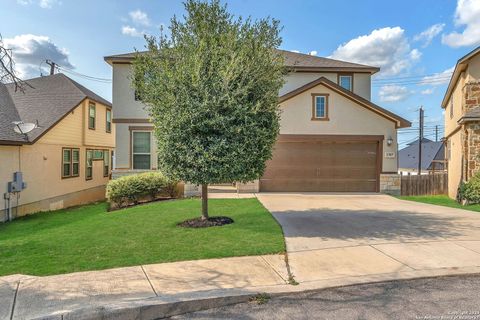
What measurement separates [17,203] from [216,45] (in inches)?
427

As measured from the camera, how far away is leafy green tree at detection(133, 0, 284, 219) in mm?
7344

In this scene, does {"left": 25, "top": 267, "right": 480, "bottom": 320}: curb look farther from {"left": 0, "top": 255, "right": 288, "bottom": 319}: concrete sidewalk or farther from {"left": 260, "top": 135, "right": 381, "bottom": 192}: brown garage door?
{"left": 260, "top": 135, "right": 381, "bottom": 192}: brown garage door

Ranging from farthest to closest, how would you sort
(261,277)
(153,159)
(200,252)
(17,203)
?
(153,159) → (17,203) → (200,252) → (261,277)

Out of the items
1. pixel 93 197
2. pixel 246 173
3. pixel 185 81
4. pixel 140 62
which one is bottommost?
pixel 93 197

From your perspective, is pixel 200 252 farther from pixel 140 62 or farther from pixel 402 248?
pixel 140 62

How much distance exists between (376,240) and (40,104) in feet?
55.3

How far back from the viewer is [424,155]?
44.3m

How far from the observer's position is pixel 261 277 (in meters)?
4.84

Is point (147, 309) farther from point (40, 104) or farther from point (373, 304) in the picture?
point (40, 104)

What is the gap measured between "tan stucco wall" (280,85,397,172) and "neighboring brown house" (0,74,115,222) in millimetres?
10420

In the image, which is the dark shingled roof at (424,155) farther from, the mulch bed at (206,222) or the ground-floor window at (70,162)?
the mulch bed at (206,222)

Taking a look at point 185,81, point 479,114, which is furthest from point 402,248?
point 479,114

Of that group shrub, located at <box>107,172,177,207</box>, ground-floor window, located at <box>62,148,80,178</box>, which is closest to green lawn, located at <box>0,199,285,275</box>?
shrub, located at <box>107,172,177,207</box>

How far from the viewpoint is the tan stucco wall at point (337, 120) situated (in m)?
15.2
